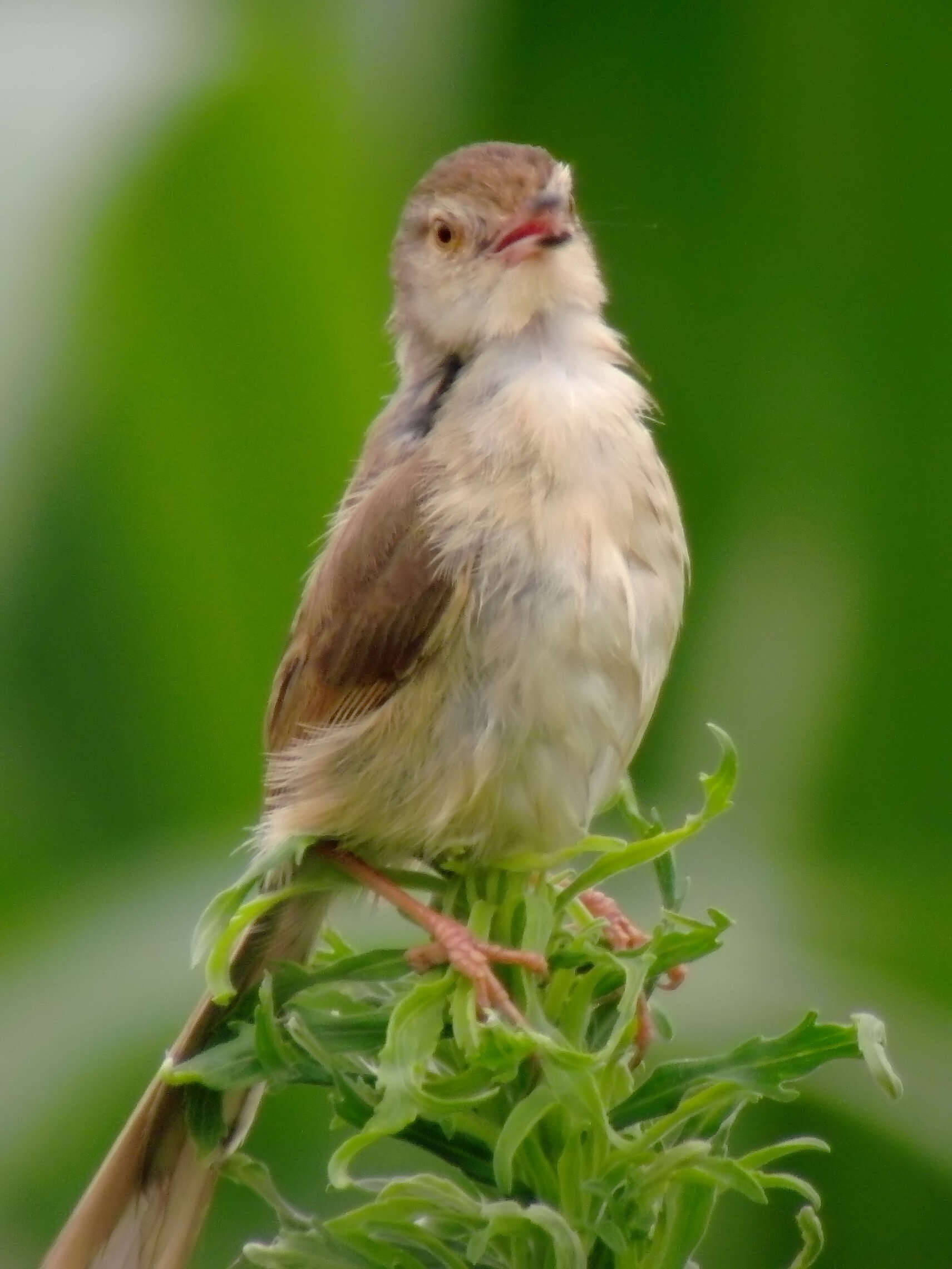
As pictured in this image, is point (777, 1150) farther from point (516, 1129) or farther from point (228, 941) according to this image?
point (228, 941)

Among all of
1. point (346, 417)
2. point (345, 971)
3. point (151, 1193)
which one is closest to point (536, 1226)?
point (345, 971)

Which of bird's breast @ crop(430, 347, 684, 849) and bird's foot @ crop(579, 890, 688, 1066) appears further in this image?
bird's breast @ crop(430, 347, 684, 849)

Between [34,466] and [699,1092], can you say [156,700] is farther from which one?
[699,1092]

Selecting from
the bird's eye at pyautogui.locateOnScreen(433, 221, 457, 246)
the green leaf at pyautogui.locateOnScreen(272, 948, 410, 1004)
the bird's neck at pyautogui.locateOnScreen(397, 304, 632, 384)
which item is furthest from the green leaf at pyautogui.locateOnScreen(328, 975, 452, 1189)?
the bird's eye at pyautogui.locateOnScreen(433, 221, 457, 246)

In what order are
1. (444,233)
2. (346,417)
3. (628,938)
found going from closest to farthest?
1. (628,938)
2. (444,233)
3. (346,417)

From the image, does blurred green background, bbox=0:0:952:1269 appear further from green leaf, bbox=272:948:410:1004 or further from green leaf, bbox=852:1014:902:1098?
green leaf, bbox=852:1014:902:1098

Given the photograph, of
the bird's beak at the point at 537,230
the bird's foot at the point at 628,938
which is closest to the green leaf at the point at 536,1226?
the bird's foot at the point at 628,938
